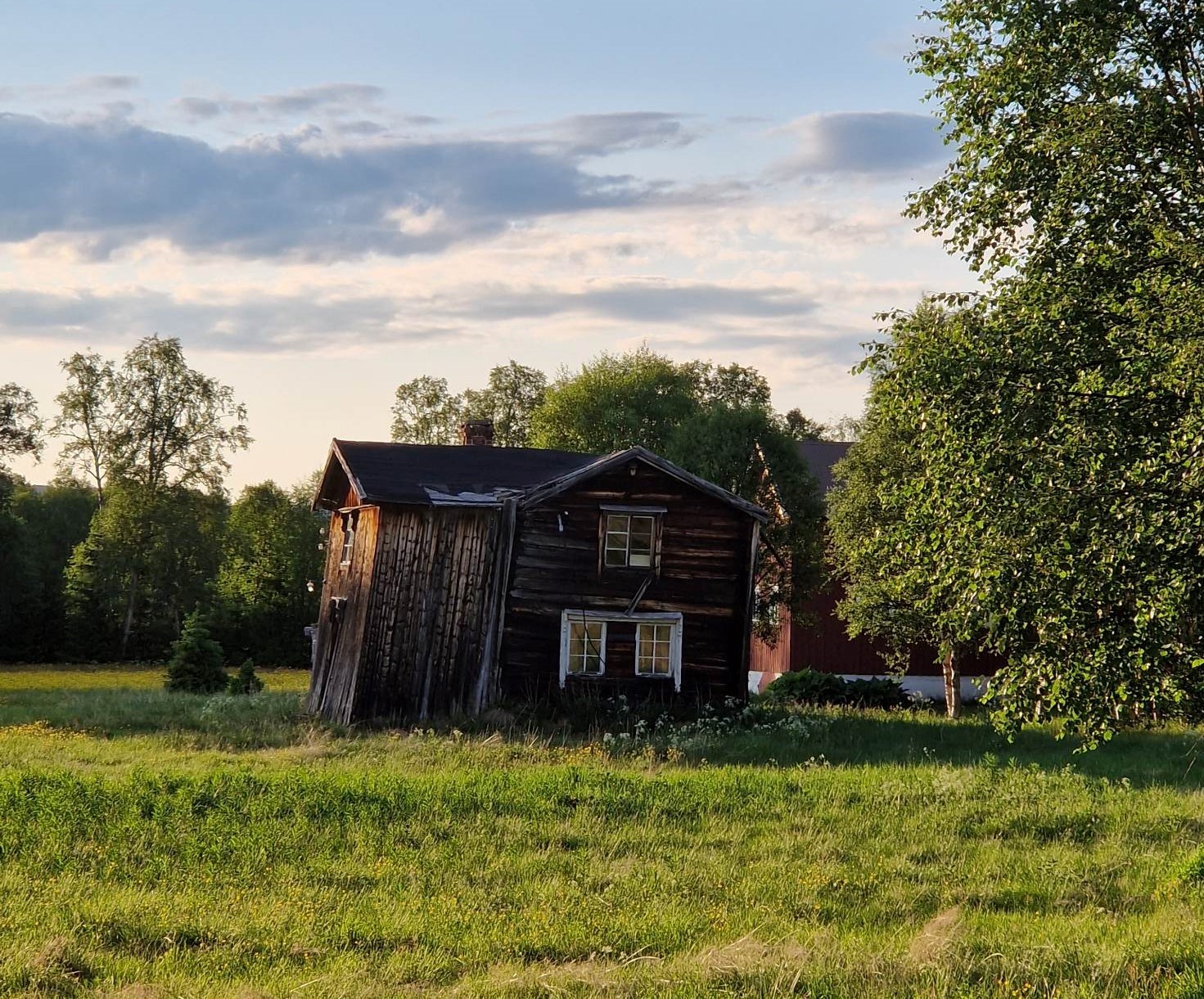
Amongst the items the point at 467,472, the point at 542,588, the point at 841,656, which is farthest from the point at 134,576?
the point at 542,588

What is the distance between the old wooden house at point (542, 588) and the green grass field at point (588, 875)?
5.71 meters

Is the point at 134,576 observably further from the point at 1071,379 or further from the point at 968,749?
the point at 1071,379

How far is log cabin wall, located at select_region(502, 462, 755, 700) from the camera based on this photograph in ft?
93.5

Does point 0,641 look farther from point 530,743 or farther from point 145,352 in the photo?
point 530,743

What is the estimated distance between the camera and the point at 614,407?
198 ft

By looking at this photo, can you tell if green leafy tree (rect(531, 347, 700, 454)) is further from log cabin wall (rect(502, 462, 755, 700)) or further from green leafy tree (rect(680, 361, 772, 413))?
log cabin wall (rect(502, 462, 755, 700))

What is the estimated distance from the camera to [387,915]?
11102mm

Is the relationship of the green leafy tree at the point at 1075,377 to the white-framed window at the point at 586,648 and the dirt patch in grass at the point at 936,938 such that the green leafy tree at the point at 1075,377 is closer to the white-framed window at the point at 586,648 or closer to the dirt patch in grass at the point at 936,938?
the dirt patch in grass at the point at 936,938

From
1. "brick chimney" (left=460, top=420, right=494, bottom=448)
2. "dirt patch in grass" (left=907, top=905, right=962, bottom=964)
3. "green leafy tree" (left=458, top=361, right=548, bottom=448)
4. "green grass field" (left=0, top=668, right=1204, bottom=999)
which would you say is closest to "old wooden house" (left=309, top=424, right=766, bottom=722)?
"brick chimney" (left=460, top=420, right=494, bottom=448)

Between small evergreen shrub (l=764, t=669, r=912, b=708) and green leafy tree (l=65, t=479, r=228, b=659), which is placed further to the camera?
green leafy tree (l=65, t=479, r=228, b=659)

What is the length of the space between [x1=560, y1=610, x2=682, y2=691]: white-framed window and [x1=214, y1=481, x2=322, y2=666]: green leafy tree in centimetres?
3359

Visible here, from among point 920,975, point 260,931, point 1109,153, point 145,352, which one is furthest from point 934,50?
point 145,352

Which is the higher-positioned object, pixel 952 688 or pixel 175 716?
pixel 952 688

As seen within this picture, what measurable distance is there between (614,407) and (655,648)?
105 ft
